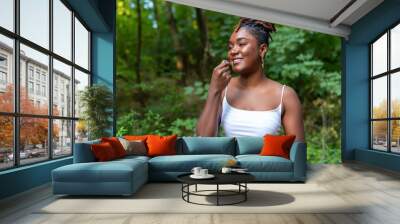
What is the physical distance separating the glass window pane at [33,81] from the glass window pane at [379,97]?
6.25m

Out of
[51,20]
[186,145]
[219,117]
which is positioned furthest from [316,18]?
[51,20]

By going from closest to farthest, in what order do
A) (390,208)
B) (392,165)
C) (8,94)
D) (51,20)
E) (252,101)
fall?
(390,208) < (8,94) < (51,20) < (392,165) < (252,101)

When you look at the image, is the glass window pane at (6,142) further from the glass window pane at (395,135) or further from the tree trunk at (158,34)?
the tree trunk at (158,34)

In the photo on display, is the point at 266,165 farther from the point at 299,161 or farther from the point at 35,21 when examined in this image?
the point at 35,21

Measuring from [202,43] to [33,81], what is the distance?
26.4 feet

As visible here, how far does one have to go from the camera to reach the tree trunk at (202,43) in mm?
12859

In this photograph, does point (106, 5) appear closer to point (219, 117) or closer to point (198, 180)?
point (219, 117)

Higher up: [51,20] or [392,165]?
[51,20]

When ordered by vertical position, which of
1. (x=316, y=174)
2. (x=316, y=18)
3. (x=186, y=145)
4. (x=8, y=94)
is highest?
(x=316, y=18)

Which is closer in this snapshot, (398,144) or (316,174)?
(316,174)

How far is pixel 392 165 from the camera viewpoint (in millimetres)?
7309

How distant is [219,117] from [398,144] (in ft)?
10.7

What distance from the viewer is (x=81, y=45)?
7836mm

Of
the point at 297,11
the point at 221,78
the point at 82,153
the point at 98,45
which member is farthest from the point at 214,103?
the point at 82,153
